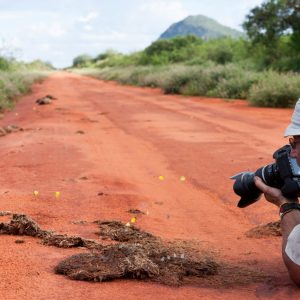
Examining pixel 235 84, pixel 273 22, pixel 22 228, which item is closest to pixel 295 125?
pixel 22 228

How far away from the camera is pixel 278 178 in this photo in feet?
12.0

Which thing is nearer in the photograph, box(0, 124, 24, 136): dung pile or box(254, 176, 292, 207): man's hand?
box(254, 176, 292, 207): man's hand

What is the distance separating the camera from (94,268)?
3.60 meters

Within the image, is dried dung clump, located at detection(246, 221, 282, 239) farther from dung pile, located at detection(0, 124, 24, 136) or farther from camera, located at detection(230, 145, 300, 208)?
dung pile, located at detection(0, 124, 24, 136)

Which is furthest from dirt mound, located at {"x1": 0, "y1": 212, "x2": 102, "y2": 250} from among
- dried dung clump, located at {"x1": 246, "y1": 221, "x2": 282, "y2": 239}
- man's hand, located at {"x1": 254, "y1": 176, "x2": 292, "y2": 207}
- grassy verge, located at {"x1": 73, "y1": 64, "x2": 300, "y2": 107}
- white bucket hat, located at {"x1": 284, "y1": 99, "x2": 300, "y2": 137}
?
grassy verge, located at {"x1": 73, "y1": 64, "x2": 300, "y2": 107}

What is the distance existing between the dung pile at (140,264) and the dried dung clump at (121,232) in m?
0.31

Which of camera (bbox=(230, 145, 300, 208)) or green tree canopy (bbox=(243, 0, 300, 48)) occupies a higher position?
green tree canopy (bbox=(243, 0, 300, 48))

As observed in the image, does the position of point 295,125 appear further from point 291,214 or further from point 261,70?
point 261,70

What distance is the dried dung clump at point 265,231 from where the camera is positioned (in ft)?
15.7

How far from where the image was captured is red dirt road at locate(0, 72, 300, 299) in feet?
11.5

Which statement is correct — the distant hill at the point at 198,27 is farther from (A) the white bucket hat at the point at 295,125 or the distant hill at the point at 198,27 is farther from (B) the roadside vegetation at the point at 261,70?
(A) the white bucket hat at the point at 295,125

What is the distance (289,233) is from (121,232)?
156cm

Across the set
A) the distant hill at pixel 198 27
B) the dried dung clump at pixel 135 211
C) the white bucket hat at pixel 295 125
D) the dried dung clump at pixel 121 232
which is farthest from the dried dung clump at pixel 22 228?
the distant hill at pixel 198 27

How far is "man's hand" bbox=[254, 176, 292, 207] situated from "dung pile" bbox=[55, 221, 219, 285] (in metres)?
0.59
